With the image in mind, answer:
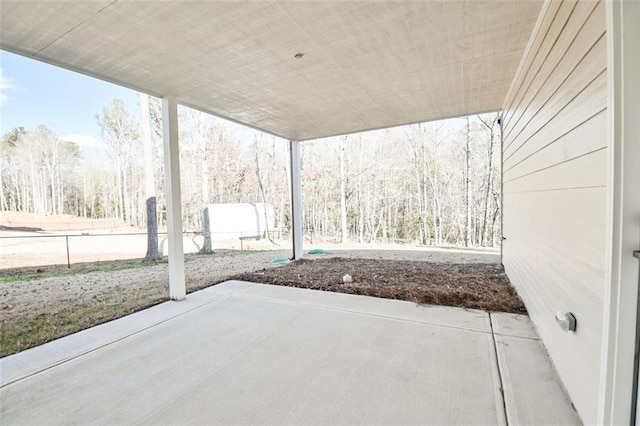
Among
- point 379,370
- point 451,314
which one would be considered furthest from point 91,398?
point 451,314

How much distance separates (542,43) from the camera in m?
2.13

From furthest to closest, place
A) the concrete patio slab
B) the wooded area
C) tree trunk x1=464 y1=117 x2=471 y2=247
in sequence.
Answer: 1. the wooded area
2. tree trunk x1=464 y1=117 x2=471 y2=247
3. the concrete patio slab

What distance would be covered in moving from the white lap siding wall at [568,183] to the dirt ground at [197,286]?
3.70 ft

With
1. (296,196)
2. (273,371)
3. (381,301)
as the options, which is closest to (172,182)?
(273,371)

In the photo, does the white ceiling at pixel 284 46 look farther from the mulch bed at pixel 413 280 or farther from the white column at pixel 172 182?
the mulch bed at pixel 413 280

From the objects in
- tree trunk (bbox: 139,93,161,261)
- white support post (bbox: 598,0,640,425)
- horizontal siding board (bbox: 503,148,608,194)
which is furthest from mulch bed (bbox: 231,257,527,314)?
tree trunk (bbox: 139,93,161,261)

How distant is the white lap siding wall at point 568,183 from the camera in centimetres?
129

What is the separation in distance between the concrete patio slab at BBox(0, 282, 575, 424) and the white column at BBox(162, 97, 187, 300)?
678 millimetres

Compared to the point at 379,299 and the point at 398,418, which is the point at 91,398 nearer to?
the point at 398,418

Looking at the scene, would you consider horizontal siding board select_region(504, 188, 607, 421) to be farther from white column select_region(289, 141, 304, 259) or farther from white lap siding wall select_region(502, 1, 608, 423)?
white column select_region(289, 141, 304, 259)

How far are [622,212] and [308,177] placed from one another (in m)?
11.8

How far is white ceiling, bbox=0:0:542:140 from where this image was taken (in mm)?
1890

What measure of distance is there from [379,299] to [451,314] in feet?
2.66

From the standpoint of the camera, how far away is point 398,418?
4.83 ft
